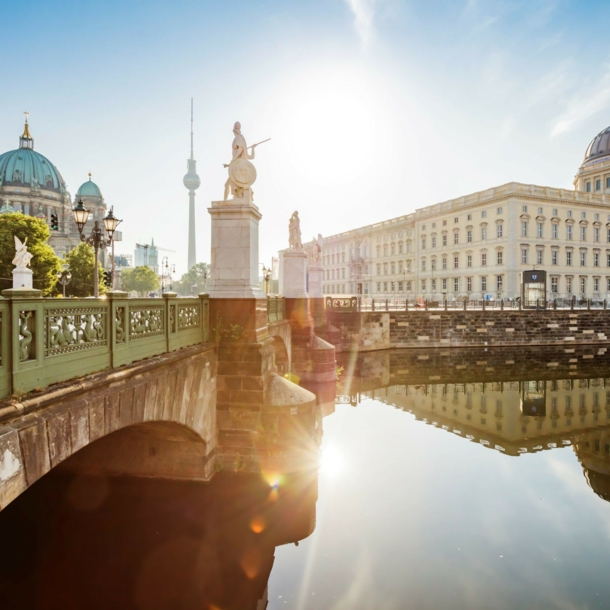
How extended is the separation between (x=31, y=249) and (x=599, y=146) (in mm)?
84760

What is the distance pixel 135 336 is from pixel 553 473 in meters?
11.2

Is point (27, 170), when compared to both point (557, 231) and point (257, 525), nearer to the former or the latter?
point (557, 231)

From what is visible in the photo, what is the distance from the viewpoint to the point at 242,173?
31.6 feet

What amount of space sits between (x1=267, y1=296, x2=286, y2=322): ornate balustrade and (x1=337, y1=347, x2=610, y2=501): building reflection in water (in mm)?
4772

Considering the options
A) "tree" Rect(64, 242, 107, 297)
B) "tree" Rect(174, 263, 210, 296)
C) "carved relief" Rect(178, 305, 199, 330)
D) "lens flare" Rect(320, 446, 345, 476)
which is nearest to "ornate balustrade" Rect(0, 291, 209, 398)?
"carved relief" Rect(178, 305, 199, 330)

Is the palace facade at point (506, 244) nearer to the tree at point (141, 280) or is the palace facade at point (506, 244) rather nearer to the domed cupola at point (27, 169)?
the tree at point (141, 280)

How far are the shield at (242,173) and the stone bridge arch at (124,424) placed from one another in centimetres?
382

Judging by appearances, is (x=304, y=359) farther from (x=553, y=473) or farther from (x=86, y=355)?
(x=86, y=355)

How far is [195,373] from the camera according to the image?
25.3ft

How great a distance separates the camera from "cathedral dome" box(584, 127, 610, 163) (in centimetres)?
7219

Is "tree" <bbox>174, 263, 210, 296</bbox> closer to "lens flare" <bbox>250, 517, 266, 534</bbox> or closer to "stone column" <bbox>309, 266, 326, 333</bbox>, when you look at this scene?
"stone column" <bbox>309, 266, 326, 333</bbox>

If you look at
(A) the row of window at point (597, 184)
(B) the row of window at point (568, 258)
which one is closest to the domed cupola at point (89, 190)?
(B) the row of window at point (568, 258)

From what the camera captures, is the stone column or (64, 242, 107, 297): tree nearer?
the stone column

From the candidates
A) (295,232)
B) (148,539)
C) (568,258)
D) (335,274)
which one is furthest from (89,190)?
(148,539)
